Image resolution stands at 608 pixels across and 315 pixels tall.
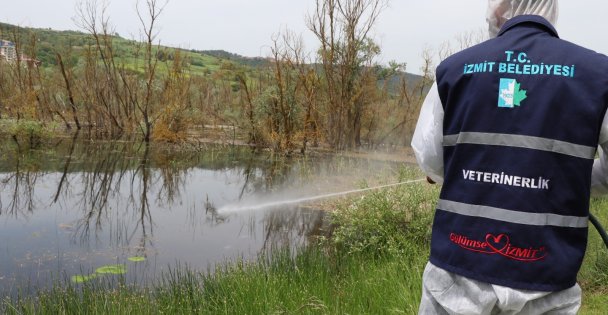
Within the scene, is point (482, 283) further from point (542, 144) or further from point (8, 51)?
point (8, 51)

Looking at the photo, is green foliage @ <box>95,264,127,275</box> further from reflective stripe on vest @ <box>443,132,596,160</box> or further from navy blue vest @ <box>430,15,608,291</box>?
reflective stripe on vest @ <box>443,132,596,160</box>

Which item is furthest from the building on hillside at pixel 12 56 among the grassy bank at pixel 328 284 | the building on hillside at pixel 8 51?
the grassy bank at pixel 328 284

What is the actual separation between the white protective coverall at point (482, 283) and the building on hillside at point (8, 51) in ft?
80.2

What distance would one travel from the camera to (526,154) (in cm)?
167

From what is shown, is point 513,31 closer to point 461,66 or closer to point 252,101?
point 461,66

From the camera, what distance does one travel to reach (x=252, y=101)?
2106cm

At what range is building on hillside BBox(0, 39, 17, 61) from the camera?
22284 millimetres

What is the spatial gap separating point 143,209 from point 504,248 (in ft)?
29.0

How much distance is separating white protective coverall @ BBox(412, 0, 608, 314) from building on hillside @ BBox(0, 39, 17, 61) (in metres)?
24.4

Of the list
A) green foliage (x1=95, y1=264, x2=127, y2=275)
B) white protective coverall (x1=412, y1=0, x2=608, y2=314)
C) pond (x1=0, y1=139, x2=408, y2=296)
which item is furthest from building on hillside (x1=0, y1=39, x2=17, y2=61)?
white protective coverall (x1=412, y1=0, x2=608, y2=314)

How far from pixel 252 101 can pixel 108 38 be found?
7.49m

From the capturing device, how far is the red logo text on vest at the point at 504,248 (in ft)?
5.54

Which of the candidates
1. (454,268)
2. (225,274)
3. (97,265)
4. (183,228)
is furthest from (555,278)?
(183,228)

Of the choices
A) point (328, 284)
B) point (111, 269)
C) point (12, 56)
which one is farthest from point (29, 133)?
point (328, 284)
